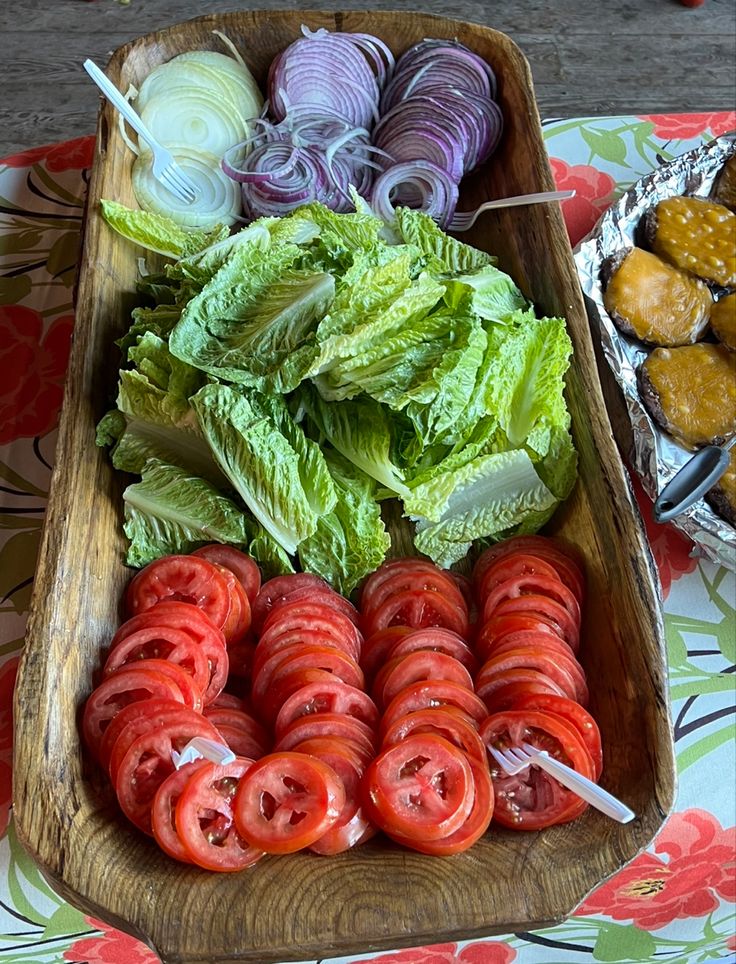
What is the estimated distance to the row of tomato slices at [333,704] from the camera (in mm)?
1184

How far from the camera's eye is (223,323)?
1.62 meters

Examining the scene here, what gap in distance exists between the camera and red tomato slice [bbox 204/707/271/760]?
1325 mm

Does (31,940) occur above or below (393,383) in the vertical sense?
below

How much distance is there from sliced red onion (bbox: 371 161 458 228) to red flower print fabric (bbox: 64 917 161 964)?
1.53m

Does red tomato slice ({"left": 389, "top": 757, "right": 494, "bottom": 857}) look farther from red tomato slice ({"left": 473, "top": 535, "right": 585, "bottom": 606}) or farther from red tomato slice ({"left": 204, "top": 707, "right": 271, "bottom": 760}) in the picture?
red tomato slice ({"left": 473, "top": 535, "right": 585, "bottom": 606})

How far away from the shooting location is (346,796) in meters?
1.21

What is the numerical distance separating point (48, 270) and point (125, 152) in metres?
→ 0.34

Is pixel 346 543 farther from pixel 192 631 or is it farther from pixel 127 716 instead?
pixel 127 716

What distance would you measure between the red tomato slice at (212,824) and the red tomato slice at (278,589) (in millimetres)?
350

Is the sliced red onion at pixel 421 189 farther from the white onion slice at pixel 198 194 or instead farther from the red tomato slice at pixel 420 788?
the red tomato slice at pixel 420 788

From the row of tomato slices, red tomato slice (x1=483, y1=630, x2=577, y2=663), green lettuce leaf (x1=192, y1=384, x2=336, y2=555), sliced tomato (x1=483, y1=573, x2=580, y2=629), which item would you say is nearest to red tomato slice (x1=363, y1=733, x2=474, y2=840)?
the row of tomato slices

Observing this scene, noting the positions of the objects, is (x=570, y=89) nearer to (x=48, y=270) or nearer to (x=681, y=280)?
(x=681, y=280)

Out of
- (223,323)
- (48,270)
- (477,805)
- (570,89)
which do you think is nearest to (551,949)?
(477,805)

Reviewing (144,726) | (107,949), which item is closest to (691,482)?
(144,726)
